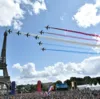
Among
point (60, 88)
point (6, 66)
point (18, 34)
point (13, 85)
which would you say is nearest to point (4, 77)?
point (6, 66)

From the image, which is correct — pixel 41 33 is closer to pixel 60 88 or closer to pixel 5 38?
pixel 60 88

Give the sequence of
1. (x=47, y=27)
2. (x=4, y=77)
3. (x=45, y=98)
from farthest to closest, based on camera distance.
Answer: (x=4, y=77) < (x=45, y=98) < (x=47, y=27)

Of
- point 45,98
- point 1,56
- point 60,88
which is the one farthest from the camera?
point 1,56

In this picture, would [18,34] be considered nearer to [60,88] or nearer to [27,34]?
[27,34]

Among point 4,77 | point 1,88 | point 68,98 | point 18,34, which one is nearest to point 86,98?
point 68,98

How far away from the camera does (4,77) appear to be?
13400cm

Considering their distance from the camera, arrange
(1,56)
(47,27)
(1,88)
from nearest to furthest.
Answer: (47,27), (1,56), (1,88)

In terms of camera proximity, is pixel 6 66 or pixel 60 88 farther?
pixel 6 66

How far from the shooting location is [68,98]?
49.8 m

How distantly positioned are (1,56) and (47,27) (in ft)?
334

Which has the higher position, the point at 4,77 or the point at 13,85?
the point at 4,77

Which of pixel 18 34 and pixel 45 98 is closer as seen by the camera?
pixel 18 34

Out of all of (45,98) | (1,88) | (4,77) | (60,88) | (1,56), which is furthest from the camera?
(1,88)

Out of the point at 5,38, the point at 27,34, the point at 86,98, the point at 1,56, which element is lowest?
the point at 86,98
